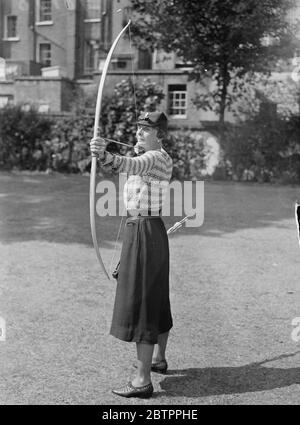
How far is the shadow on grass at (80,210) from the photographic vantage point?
958cm

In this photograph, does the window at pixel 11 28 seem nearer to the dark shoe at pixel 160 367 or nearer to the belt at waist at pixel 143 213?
the belt at waist at pixel 143 213

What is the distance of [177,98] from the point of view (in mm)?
23375

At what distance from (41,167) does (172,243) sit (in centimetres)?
1012

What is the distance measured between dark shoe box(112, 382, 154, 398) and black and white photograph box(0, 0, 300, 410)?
12mm

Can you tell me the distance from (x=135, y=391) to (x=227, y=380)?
69cm

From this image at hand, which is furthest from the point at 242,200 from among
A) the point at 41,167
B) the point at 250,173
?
the point at 41,167

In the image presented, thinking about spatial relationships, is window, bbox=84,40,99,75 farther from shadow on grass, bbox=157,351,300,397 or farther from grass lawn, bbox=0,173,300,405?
shadow on grass, bbox=157,351,300,397

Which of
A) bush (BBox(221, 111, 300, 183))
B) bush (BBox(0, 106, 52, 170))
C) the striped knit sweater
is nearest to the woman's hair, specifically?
the striped knit sweater

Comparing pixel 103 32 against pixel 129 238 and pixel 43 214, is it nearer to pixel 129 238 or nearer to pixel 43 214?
pixel 43 214

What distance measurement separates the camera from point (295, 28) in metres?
16.0

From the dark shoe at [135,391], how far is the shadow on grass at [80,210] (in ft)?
15.2

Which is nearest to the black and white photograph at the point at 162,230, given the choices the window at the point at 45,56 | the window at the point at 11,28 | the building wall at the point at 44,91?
the window at the point at 11,28
